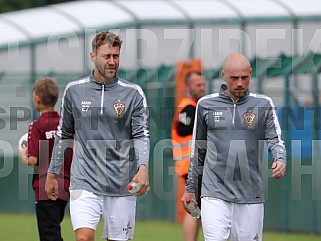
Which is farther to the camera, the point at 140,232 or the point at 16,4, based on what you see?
the point at 16,4

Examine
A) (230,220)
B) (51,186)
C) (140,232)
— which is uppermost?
(51,186)

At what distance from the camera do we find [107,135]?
33.3 ft

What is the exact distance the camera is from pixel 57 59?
839 inches

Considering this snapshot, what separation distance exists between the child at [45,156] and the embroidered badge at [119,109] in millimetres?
1287

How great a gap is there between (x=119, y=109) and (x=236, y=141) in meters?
1.11

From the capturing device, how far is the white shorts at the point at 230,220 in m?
9.98

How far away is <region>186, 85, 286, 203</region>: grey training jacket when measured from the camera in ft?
33.0

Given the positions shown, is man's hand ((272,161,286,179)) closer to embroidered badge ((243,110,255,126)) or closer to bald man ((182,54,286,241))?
bald man ((182,54,286,241))

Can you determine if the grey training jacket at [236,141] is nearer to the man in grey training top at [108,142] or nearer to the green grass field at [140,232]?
the man in grey training top at [108,142]

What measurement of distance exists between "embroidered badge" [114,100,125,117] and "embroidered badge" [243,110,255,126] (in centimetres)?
112

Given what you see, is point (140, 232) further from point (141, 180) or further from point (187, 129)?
point (141, 180)

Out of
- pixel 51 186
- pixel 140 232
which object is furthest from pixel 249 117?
pixel 140 232

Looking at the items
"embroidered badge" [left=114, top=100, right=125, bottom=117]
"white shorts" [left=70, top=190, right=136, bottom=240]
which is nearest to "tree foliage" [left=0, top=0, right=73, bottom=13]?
"embroidered badge" [left=114, top=100, right=125, bottom=117]

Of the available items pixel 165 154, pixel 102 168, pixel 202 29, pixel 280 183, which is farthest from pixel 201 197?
pixel 202 29
